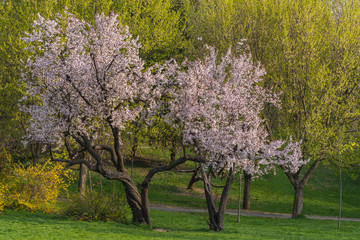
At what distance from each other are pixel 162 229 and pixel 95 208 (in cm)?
355

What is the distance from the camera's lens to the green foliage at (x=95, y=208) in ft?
72.4

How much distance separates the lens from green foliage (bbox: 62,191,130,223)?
22.1 m

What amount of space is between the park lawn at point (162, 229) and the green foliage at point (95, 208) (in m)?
0.67

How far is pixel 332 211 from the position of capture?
3881 centimetres

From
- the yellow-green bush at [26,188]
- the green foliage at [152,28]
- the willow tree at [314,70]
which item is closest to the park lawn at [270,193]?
the willow tree at [314,70]

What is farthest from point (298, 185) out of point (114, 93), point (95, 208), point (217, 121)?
point (114, 93)

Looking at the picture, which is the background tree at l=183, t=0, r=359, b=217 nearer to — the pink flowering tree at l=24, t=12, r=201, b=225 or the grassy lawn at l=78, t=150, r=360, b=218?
the grassy lawn at l=78, t=150, r=360, b=218

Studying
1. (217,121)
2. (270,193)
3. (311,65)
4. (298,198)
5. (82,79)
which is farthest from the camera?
(270,193)

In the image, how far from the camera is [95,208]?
72.7 feet

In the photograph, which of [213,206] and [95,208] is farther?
[213,206]

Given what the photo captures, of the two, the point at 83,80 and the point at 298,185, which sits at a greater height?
the point at 83,80

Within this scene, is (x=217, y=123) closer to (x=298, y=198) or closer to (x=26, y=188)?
(x=26, y=188)

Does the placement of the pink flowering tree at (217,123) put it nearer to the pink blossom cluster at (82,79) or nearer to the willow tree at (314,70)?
Answer: the pink blossom cluster at (82,79)

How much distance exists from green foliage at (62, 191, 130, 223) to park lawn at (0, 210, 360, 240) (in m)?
0.67
